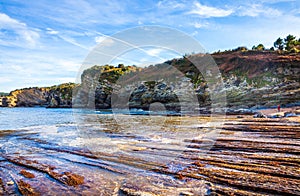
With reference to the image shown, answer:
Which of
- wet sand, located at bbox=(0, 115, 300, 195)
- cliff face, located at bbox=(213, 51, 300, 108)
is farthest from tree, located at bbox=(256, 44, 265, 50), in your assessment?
wet sand, located at bbox=(0, 115, 300, 195)

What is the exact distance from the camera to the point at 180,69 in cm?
8575

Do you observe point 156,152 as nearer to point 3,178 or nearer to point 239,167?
point 239,167

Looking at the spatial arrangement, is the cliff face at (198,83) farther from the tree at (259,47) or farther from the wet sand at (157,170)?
the wet sand at (157,170)

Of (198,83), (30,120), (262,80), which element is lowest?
(30,120)

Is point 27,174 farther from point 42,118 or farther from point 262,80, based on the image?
point 262,80

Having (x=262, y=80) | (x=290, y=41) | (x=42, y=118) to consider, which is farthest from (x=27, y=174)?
(x=290, y=41)

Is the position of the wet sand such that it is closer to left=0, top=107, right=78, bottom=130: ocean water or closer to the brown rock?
the brown rock

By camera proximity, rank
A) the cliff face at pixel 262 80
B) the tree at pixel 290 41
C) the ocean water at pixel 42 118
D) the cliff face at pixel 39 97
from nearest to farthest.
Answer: the ocean water at pixel 42 118 → the cliff face at pixel 262 80 → the tree at pixel 290 41 → the cliff face at pixel 39 97

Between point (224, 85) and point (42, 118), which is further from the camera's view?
point (224, 85)

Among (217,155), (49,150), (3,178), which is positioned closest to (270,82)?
(217,155)

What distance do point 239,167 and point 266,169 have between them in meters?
0.85

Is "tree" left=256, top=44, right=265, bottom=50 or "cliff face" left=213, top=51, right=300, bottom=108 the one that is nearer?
"cliff face" left=213, top=51, right=300, bottom=108

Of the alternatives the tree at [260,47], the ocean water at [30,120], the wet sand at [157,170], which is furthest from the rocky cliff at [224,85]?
the wet sand at [157,170]

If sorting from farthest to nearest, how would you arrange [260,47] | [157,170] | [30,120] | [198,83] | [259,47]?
[259,47], [260,47], [198,83], [30,120], [157,170]
